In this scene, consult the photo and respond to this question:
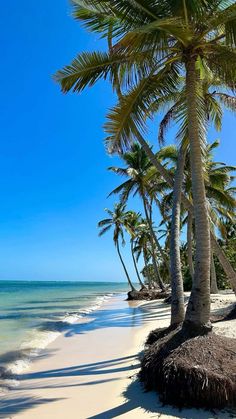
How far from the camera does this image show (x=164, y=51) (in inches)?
297

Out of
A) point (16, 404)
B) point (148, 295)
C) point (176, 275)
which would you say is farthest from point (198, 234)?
point (148, 295)

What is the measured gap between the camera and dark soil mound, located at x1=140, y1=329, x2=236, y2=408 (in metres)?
5.37

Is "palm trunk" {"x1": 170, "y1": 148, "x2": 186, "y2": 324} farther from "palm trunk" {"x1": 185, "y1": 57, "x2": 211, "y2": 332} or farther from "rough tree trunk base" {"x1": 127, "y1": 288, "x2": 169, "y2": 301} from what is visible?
"rough tree trunk base" {"x1": 127, "y1": 288, "x2": 169, "y2": 301}

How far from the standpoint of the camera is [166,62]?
25.4 feet

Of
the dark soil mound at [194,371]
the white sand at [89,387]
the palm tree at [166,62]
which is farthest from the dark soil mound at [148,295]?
the dark soil mound at [194,371]

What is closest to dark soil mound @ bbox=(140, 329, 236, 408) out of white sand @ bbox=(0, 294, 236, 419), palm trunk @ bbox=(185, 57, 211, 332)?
white sand @ bbox=(0, 294, 236, 419)

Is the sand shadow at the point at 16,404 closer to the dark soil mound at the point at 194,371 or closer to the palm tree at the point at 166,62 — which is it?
the dark soil mound at the point at 194,371

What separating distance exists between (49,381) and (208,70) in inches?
308

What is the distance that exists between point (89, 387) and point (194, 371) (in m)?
2.58

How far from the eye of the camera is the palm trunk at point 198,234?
→ 6680 millimetres

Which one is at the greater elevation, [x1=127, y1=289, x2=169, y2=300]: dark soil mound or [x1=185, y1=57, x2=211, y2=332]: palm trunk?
[x1=185, y1=57, x2=211, y2=332]: palm trunk

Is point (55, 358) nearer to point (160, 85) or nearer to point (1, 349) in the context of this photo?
point (1, 349)

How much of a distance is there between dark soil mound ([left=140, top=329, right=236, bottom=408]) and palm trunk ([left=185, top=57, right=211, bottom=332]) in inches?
13.6

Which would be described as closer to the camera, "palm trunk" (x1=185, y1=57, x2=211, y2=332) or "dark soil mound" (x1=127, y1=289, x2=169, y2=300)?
"palm trunk" (x1=185, y1=57, x2=211, y2=332)
